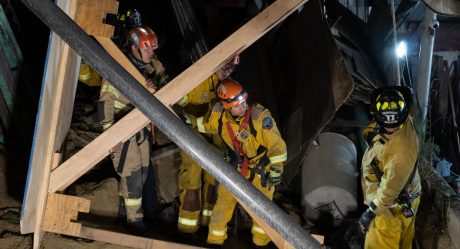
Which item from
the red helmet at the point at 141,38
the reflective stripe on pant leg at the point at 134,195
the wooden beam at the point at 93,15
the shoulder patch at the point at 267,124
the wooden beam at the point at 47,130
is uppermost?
the wooden beam at the point at 93,15

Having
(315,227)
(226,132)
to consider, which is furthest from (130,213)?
(315,227)

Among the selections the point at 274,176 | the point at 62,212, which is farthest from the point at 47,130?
the point at 274,176

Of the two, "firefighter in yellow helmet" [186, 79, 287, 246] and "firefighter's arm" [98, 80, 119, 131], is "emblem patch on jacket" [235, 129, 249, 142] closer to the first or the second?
"firefighter in yellow helmet" [186, 79, 287, 246]

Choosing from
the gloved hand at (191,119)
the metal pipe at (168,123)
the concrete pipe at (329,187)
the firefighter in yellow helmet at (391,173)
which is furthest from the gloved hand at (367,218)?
the metal pipe at (168,123)

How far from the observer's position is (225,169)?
1569 millimetres

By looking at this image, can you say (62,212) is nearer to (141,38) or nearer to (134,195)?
(134,195)

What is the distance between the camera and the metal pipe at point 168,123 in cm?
151

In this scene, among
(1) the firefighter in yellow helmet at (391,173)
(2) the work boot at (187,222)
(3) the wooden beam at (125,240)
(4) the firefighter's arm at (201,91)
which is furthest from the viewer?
(4) the firefighter's arm at (201,91)

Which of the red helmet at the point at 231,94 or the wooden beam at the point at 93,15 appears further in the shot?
the red helmet at the point at 231,94

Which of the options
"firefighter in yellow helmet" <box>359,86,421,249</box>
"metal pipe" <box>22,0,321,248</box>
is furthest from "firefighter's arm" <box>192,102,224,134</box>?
"metal pipe" <box>22,0,321,248</box>

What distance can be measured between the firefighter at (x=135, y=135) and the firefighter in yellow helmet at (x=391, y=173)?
2.32 m

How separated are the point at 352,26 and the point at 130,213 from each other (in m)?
4.69

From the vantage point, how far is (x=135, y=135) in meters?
4.29

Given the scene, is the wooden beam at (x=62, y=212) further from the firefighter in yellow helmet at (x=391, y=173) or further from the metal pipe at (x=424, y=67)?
the metal pipe at (x=424, y=67)
